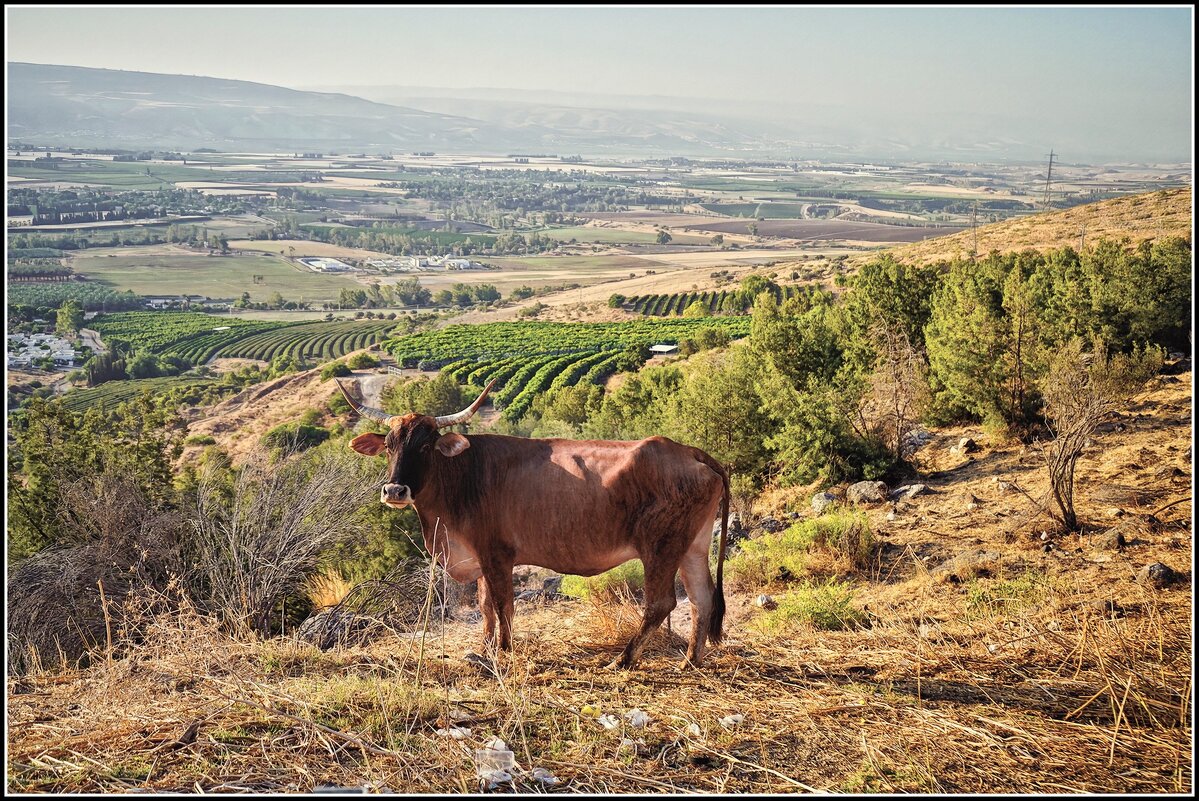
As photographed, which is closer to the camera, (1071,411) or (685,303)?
(1071,411)

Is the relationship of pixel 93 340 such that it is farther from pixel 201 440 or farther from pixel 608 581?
pixel 608 581

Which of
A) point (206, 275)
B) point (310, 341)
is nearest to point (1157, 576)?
point (310, 341)

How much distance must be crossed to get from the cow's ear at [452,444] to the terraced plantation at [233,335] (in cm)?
11047

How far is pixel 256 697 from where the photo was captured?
496 cm

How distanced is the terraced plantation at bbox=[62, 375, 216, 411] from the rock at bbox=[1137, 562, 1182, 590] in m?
89.2

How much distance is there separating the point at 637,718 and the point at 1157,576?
666cm

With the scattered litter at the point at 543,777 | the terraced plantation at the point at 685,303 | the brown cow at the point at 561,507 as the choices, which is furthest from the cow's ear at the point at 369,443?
the terraced plantation at the point at 685,303

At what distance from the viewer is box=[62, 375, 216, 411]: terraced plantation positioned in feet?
280

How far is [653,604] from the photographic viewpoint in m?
6.27

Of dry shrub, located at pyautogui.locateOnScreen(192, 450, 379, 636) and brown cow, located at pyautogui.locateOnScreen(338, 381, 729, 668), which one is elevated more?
brown cow, located at pyautogui.locateOnScreen(338, 381, 729, 668)

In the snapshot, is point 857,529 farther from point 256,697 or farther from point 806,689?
point 256,697

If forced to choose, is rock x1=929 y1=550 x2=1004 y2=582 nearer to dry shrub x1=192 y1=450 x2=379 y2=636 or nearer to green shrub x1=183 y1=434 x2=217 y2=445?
dry shrub x1=192 y1=450 x2=379 y2=636

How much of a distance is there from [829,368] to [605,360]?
1909 inches

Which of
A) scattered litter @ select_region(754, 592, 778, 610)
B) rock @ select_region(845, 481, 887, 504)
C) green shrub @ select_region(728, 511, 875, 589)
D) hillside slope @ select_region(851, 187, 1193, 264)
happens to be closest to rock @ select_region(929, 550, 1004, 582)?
green shrub @ select_region(728, 511, 875, 589)
